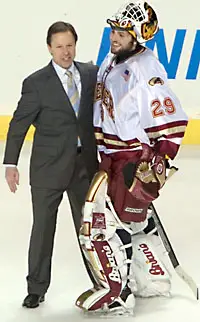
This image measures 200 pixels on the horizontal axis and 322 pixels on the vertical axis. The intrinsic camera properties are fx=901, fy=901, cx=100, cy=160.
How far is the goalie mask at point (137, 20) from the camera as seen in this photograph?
2.97 metres

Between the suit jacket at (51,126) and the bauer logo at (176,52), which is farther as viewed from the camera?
the bauer logo at (176,52)

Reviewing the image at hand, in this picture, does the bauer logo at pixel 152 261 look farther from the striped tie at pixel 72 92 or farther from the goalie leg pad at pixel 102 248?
the striped tie at pixel 72 92

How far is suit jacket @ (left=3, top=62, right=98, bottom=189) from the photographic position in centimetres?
309

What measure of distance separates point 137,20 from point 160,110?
0.31 meters

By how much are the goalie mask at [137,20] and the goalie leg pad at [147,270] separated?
2.56 ft

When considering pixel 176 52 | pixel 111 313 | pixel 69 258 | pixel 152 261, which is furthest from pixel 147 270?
pixel 176 52

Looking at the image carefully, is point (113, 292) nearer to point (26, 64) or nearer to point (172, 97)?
point (172, 97)

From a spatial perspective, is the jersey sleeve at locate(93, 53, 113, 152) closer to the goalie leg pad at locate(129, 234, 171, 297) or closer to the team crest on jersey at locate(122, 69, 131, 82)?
the team crest on jersey at locate(122, 69, 131, 82)

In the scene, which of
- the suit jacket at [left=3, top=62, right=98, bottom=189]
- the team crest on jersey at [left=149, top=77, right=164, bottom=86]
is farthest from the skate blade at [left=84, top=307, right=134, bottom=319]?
the team crest on jersey at [left=149, top=77, right=164, bottom=86]

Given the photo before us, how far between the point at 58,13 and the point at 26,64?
0.42m

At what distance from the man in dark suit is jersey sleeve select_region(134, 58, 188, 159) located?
251 mm

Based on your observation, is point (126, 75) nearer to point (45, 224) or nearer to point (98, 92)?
point (98, 92)

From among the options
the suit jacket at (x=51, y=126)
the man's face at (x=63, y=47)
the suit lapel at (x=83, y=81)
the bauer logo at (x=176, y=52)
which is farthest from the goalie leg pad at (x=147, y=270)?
the bauer logo at (x=176, y=52)

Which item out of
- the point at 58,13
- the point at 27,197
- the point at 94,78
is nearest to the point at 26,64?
the point at 58,13
